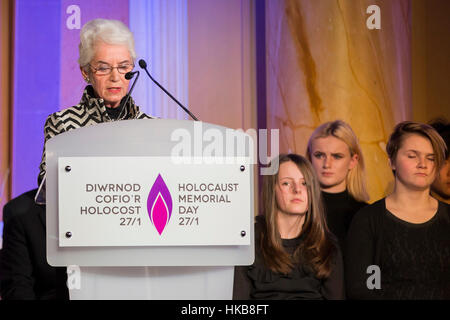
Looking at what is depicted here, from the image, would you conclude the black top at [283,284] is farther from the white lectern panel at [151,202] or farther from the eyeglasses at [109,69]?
the eyeglasses at [109,69]

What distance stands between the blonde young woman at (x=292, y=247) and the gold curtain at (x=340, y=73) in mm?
605

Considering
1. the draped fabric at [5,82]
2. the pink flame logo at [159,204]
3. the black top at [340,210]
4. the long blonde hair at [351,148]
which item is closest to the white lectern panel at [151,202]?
the pink flame logo at [159,204]

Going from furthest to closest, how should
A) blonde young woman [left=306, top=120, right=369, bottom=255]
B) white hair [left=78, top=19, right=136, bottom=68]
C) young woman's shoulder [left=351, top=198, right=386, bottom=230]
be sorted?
1. blonde young woman [left=306, top=120, right=369, bottom=255]
2. young woman's shoulder [left=351, top=198, right=386, bottom=230]
3. white hair [left=78, top=19, right=136, bottom=68]

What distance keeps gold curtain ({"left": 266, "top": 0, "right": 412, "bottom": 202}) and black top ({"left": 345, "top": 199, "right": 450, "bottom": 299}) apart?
31cm

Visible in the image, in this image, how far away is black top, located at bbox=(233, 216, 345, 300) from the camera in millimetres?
2104

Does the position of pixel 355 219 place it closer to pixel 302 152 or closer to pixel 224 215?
pixel 302 152

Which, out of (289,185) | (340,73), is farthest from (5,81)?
(340,73)

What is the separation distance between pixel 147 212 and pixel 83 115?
959 millimetres

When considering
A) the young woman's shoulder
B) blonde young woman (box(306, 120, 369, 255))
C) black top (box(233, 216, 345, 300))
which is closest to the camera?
black top (box(233, 216, 345, 300))

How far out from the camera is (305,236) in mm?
2240

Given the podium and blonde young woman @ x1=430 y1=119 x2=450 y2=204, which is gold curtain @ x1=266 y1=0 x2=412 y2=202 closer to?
blonde young woman @ x1=430 y1=119 x2=450 y2=204

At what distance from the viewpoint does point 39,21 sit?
2879mm

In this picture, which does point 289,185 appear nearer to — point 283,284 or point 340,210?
point 283,284

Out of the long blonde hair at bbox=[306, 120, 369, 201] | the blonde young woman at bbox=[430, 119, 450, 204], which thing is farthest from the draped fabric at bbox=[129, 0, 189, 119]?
the blonde young woman at bbox=[430, 119, 450, 204]
